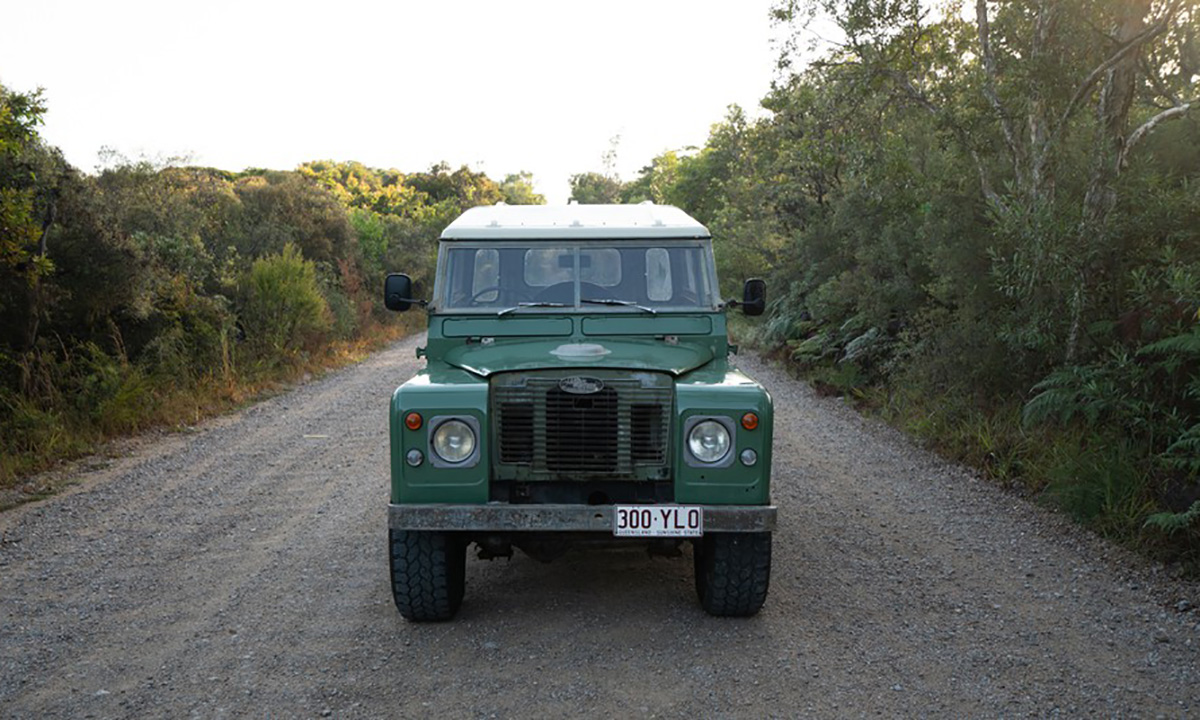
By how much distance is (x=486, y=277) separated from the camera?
20.7 feet

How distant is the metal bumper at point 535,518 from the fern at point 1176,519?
2.68 meters

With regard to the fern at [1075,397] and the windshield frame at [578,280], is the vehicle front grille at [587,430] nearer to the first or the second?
the windshield frame at [578,280]

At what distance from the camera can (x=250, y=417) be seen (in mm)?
13070

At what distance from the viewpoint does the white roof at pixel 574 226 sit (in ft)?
20.5

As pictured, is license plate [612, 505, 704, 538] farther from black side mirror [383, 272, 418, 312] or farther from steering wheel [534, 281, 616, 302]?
black side mirror [383, 272, 418, 312]

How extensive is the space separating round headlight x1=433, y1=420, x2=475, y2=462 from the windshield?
131 cm

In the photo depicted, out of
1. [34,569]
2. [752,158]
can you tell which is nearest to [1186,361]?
[34,569]

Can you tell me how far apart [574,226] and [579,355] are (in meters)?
1.06

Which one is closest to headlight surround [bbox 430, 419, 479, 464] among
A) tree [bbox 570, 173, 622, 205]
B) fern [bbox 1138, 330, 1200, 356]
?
fern [bbox 1138, 330, 1200, 356]

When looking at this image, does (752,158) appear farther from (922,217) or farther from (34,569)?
(34,569)

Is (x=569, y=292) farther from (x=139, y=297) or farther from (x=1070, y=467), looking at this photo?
(x=139, y=297)

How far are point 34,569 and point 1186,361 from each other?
24.8 ft

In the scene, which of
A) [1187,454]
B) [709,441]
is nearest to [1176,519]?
[1187,454]

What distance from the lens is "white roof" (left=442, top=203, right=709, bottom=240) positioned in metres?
6.25
